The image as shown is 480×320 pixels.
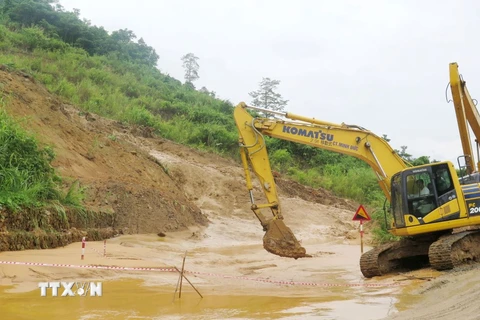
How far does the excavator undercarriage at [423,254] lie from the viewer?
10.3 meters

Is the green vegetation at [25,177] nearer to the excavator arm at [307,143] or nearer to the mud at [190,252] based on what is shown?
the mud at [190,252]

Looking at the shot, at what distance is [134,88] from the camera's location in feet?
134

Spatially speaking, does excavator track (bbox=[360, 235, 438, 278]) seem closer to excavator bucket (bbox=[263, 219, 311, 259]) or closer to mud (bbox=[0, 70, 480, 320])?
mud (bbox=[0, 70, 480, 320])

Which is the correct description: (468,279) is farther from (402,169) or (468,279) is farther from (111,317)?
(111,317)

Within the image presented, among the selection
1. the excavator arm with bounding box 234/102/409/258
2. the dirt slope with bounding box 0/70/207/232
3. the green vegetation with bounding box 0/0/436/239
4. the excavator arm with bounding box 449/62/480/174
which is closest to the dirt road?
the dirt slope with bounding box 0/70/207/232

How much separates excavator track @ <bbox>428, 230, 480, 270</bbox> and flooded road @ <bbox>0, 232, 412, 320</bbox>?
3.65ft

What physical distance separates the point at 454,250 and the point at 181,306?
6.11 meters

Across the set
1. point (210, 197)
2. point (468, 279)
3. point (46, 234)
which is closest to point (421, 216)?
point (468, 279)

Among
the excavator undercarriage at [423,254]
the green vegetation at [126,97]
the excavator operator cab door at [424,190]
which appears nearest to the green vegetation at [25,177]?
the excavator undercarriage at [423,254]

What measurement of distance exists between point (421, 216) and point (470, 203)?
1.03m

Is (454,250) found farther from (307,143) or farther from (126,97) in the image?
(126,97)

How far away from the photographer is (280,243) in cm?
1106

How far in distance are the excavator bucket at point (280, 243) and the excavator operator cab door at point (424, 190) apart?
238cm

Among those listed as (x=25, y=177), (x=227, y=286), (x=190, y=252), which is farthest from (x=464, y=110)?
(x=25, y=177)
